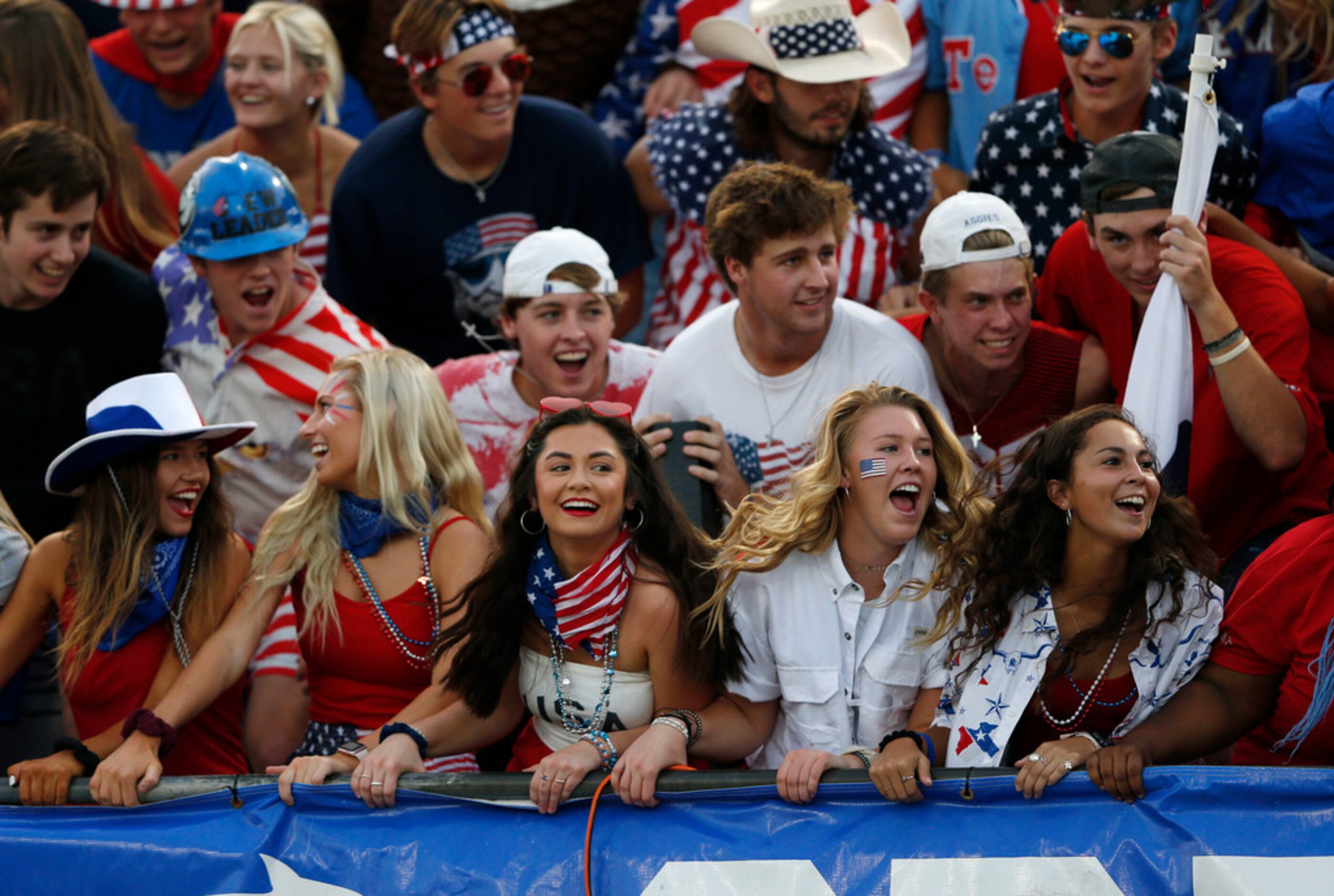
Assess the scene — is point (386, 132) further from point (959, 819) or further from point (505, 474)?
point (959, 819)

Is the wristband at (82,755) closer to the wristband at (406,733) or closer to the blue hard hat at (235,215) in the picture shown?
the wristband at (406,733)

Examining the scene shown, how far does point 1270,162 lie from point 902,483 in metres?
2.02

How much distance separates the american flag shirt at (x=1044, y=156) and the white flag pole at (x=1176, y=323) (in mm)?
913

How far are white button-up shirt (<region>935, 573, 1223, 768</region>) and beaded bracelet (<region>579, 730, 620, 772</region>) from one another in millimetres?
742

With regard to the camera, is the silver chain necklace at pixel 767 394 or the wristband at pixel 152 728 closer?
the wristband at pixel 152 728

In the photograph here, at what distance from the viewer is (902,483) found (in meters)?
3.96

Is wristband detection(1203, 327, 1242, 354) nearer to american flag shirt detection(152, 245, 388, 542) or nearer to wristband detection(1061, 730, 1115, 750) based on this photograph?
wristband detection(1061, 730, 1115, 750)

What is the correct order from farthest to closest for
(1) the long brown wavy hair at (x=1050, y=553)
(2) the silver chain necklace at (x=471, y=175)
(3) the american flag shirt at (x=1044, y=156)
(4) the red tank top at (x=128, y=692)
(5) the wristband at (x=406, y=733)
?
1. (2) the silver chain necklace at (x=471, y=175)
2. (3) the american flag shirt at (x=1044, y=156)
3. (4) the red tank top at (x=128, y=692)
4. (5) the wristband at (x=406, y=733)
5. (1) the long brown wavy hair at (x=1050, y=553)

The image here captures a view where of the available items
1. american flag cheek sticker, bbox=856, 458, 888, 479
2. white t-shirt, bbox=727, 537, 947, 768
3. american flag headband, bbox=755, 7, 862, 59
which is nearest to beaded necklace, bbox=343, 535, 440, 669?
white t-shirt, bbox=727, 537, 947, 768

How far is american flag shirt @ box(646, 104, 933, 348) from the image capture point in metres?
5.67

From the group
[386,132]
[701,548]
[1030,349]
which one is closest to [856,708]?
[701,548]

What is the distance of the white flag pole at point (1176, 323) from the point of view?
4.28 metres

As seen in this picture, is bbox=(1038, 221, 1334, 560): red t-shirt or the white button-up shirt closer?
the white button-up shirt

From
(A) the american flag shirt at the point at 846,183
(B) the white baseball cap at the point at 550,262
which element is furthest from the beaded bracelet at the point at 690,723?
(A) the american flag shirt at the point at 846,183
